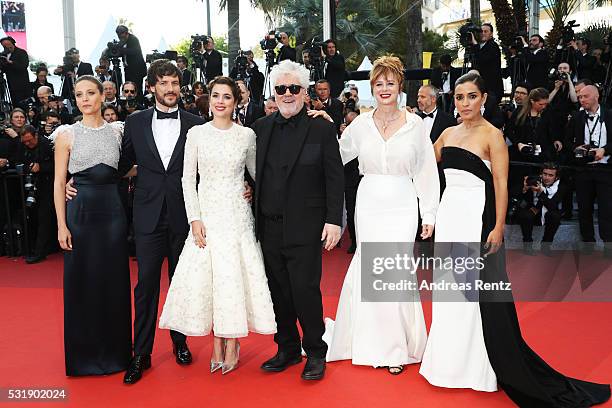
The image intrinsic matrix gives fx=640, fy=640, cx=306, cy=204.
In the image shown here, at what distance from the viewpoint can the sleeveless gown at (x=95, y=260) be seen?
3.72 meters

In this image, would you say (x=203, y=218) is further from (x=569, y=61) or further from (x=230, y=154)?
(x=569, y=61)

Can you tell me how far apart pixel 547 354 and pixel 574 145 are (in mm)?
→ 3518

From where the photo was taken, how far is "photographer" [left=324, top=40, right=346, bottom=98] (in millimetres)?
10578

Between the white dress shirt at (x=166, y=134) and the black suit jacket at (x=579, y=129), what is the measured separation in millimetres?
4701

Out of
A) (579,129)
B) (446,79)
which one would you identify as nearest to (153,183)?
(579,129)

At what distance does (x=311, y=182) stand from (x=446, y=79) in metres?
6.64

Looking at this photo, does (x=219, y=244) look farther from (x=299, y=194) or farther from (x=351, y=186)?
(x=351, y=186)

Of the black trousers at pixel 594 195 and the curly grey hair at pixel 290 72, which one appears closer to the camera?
the curly grey hair at pixel 290 72

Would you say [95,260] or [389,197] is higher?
[389,197]

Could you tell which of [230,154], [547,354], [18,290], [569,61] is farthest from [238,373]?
[569,61]

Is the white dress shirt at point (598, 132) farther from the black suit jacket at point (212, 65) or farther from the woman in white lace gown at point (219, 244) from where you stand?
the black suit jacket at point (212, 65)

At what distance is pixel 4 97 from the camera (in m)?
11.0

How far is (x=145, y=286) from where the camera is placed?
147 inches

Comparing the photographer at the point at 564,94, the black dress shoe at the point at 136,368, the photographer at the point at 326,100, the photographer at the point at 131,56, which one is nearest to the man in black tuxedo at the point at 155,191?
the black dress shoe at the point at 136,368
